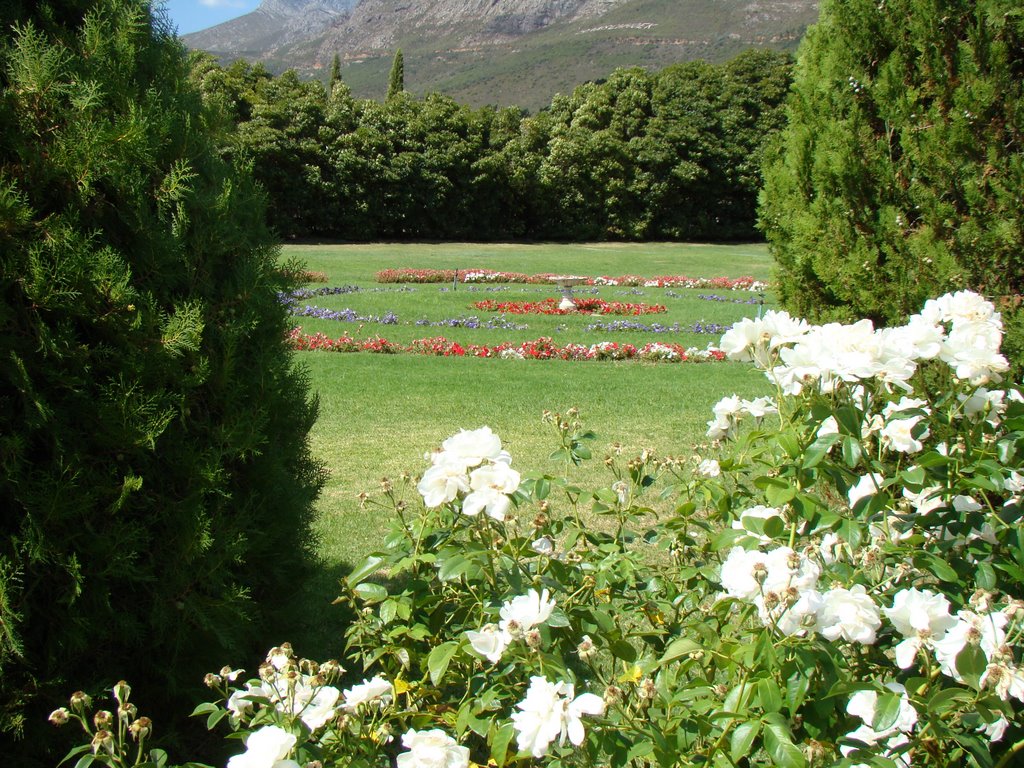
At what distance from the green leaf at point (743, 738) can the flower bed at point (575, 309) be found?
13.1 m

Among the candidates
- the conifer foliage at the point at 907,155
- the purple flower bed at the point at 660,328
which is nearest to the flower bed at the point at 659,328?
the purple flower bed at the point at 660,328

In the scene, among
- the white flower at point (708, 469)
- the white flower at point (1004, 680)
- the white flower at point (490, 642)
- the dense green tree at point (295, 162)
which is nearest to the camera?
the white flower at point (1004, 680)

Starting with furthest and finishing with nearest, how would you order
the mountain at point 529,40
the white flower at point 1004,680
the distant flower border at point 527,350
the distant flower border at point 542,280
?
the mountain at point 529,40 < the distant flower border at point 542,280 < the distant flower border at point 527,350 < the white flower at point 1004,680

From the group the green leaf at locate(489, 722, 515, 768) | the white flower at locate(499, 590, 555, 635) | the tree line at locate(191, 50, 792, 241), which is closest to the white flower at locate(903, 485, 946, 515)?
the white flower at locate(499, 590, 555, 635)

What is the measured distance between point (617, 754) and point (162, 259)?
1669mm

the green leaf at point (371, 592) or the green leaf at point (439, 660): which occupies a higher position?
the green leaf at point (371, 592)

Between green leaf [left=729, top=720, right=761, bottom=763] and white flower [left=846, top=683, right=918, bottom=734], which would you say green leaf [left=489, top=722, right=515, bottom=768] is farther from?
white flower [left=846, top=683, right=918, bottom=734]

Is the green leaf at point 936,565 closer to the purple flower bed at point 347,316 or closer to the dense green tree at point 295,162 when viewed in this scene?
the purple flower bed at point 347,316

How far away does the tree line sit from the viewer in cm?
3203

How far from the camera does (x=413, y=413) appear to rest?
7.38 metres

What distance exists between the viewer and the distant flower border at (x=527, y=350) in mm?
10602

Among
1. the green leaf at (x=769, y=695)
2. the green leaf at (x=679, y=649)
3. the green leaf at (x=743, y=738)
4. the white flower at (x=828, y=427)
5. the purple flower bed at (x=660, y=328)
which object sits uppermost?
the white flower at (x=828, y=427)

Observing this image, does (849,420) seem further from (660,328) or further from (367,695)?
(660,328)

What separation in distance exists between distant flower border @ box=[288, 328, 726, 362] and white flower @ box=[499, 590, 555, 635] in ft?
30.1
